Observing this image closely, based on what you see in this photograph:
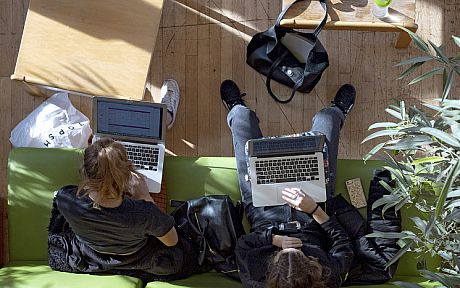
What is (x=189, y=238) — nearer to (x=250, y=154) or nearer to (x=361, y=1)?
(x=250, y=154)

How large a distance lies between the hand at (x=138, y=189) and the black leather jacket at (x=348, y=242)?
47cm

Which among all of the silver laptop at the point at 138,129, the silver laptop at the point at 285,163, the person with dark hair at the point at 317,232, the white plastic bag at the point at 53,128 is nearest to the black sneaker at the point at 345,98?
the person with dark hair at the point at 317,232

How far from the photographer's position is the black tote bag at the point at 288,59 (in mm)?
3621

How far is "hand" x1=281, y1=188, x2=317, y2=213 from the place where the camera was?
10.6ft

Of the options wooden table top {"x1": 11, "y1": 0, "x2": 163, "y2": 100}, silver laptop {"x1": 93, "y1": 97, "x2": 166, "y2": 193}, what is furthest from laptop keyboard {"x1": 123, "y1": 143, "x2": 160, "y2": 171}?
wooden table top {"x1": 11, "y1": 0, "x2": 163, "y2": 100}

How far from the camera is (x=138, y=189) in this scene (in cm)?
318

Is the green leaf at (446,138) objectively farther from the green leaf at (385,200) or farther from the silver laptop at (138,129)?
the silver laptop at (138,129)

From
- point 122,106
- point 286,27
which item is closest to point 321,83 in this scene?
point 286,27

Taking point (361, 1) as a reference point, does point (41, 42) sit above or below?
below

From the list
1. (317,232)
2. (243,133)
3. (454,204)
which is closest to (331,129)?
(243,133)

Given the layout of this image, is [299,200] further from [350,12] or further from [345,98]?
[350,12]

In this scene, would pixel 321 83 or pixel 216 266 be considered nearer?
pixel 216 266

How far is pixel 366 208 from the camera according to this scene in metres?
3.36

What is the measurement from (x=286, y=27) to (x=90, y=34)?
96 cm
